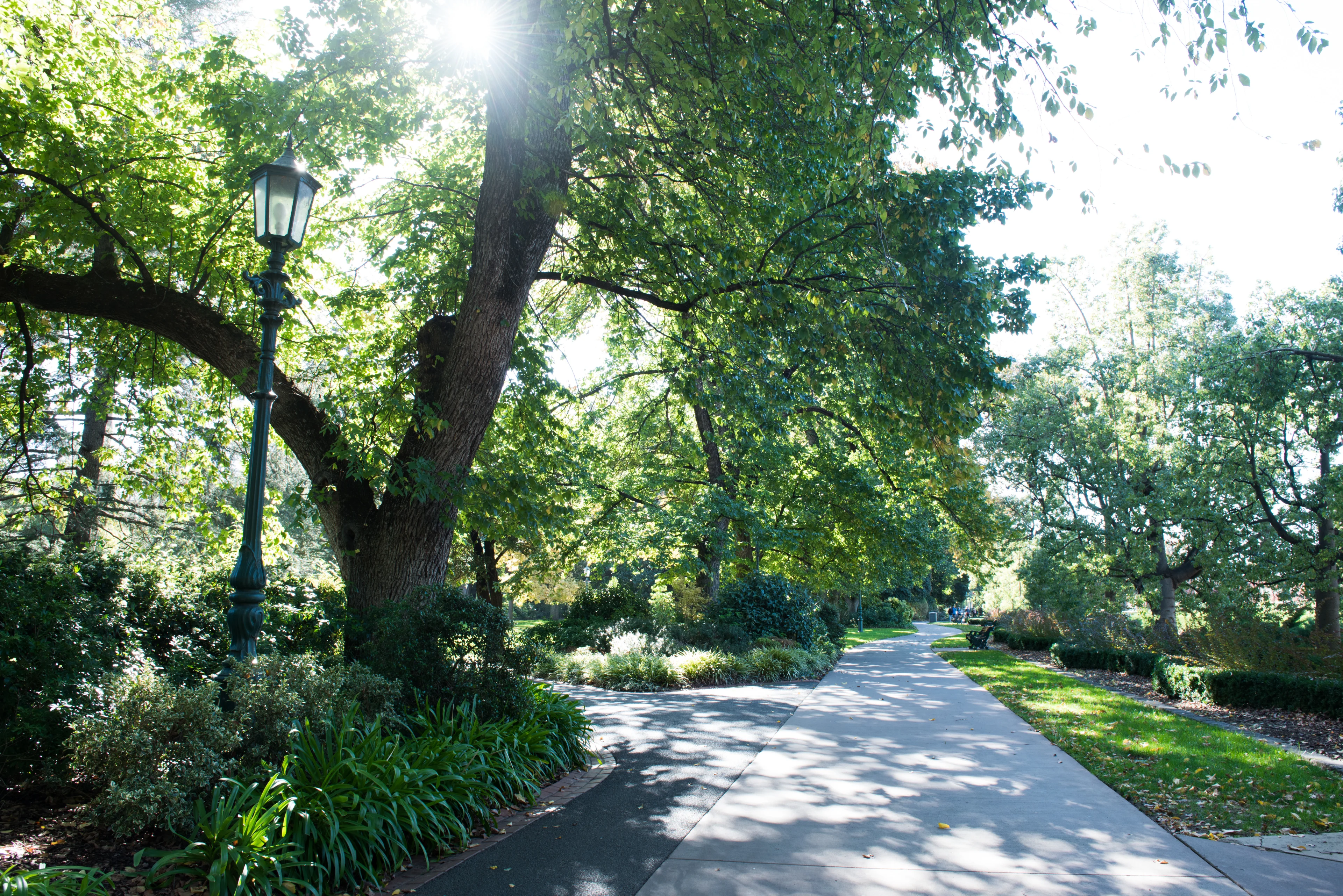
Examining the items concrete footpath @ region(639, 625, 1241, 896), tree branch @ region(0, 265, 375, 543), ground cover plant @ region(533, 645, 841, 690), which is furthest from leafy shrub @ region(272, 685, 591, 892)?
ground cover plant @ region(533, 645, 841, 690)

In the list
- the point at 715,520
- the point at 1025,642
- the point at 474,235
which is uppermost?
the point at 474,235

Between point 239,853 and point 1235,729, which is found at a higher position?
point 239,853

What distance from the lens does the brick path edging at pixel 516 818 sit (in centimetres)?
437

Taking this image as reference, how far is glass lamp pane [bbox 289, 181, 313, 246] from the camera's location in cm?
580

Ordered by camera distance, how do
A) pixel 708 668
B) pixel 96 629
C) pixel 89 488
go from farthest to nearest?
pixel 708 668 < pixel 89 488 < pixel 96 629

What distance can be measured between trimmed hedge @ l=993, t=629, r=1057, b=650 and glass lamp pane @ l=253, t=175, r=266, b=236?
2632 cm

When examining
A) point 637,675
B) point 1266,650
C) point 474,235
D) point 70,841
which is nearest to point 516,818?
point 70,841

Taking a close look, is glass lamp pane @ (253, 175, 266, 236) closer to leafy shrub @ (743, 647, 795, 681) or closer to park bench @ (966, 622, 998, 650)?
leafy shrub @ (743, 647, 795, 681)

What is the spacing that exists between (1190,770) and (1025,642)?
77.4 feet

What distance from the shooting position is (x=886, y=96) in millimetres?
5961

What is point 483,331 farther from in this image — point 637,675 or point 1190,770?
point 637,675

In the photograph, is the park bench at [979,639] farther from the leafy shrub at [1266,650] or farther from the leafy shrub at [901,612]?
the leafy shrub at [901,612]

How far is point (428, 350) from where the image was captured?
8000mm

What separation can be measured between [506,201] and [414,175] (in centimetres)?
536
